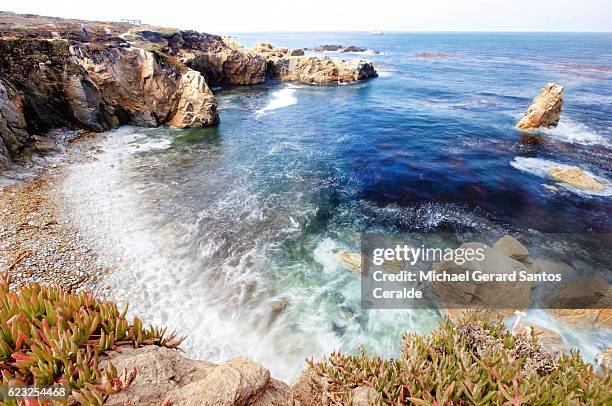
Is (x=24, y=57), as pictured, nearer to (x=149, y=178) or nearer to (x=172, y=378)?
(x=149, y=178)

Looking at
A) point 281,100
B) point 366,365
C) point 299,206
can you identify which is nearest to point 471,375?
point 366,365

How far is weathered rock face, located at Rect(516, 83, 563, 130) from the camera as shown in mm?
28906

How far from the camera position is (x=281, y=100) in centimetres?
4412

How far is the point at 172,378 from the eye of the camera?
460 cm

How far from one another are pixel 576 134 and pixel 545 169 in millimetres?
11343

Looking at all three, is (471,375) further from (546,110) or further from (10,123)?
(546,110)

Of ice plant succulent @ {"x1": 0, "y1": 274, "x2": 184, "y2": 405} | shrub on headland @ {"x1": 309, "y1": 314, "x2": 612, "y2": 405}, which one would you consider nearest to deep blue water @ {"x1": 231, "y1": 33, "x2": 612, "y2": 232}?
shrub on headland @ {"x1": 309, "y1": 314, "x2": 612, "y2": 405}

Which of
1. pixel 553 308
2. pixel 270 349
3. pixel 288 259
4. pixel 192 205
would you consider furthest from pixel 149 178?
pixel 553 308

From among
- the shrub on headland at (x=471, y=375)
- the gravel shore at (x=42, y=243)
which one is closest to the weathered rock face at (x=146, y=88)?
the gravel shore at (x=42, y=243)

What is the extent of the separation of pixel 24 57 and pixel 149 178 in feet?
48.3

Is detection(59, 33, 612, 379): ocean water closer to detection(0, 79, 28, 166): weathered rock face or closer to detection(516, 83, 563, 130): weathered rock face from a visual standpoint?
detection(516, 83, 563, 130): weathered rock face

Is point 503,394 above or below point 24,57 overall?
below

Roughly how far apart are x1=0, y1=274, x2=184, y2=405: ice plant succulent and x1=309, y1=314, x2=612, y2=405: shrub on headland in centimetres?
314

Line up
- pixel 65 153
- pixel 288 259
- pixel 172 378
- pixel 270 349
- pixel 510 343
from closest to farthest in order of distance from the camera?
1. pixel 172 378
2. pixel 510 343
3. pixel 270 349
4. pixel 288 259
5. pixel 65 153
